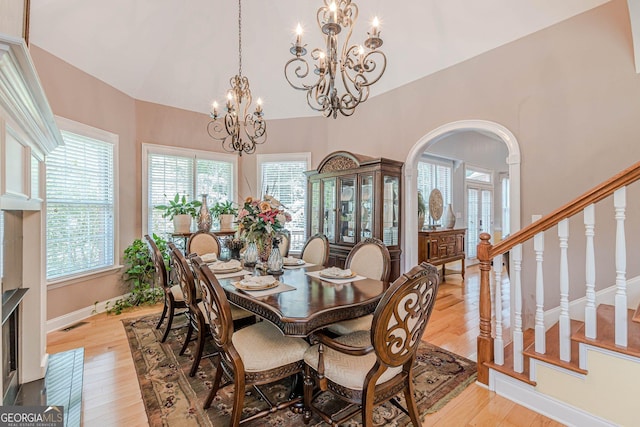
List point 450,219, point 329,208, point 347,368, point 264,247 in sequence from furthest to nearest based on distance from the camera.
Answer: point 450,219 < point 329,208 < point 264,247 < point 347,368

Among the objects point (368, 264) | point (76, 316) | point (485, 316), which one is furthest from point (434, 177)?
point (76, 316)

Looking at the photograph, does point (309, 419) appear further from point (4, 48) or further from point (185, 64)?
point (185, 64)

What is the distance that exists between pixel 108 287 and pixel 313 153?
3.71 metres

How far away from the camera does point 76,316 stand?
11.7 ft

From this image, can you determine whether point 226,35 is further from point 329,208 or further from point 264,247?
point 264,247

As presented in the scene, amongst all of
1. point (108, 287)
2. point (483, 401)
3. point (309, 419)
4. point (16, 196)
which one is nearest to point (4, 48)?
point (16, 196)

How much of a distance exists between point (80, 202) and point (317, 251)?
299 centimetres

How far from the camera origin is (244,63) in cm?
460

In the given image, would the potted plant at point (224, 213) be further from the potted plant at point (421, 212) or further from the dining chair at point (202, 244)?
the potted plant at point (421, 212)

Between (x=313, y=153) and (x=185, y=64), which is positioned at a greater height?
(x=185, y=64)

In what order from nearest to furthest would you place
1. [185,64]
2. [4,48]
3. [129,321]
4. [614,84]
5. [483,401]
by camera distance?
[4,48] → [483,401] → [614,84] → [129,321] → [185,64]

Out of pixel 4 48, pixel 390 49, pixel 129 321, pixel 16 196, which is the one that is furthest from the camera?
pixel 390 49

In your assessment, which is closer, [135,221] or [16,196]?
[16,196]

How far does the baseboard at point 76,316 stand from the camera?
3.33m
